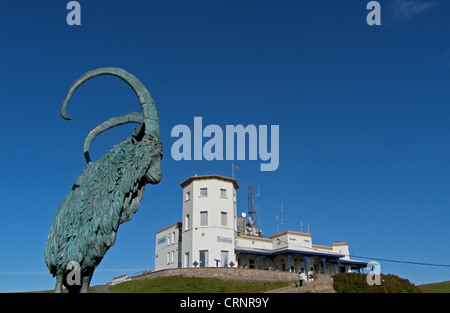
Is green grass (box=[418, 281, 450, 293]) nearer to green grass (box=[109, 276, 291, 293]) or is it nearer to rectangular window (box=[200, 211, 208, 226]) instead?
green grass (box=[109, 276, 291, 293])

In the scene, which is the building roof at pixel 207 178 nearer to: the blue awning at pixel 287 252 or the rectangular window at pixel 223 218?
the rectangular window at pixel 223 218

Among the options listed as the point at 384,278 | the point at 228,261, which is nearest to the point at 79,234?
the point at 384,278

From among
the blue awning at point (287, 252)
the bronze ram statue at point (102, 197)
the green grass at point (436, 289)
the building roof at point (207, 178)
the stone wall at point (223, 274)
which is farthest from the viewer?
the blue awning at point (287, 252)

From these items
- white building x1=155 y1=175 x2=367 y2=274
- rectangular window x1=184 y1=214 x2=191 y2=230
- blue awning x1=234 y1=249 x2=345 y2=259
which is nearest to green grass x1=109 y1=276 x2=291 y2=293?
white building x1=155 y1=175 x2=367 y2=274

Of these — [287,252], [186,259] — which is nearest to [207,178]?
[186,259]

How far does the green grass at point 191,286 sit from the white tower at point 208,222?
700 centimetres

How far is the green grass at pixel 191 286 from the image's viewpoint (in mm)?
29231

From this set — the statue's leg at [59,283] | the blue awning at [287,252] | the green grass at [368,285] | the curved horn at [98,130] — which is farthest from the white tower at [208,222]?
the statue's leg at [59,283]

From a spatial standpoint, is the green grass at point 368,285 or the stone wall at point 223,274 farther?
the stone wall at point 223,274

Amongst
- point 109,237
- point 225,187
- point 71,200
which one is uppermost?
point 225,187

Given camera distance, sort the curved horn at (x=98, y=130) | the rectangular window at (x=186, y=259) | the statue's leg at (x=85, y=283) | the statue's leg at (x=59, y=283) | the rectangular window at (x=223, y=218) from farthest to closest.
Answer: the rectangular window at (x=223, y=218)
the rectangular window at (x=186, y=259)
the curved horn at (x=98, y=130)
the statue's leg at (x=85, y=283)
the statue's leg at (x=59, y=283)
